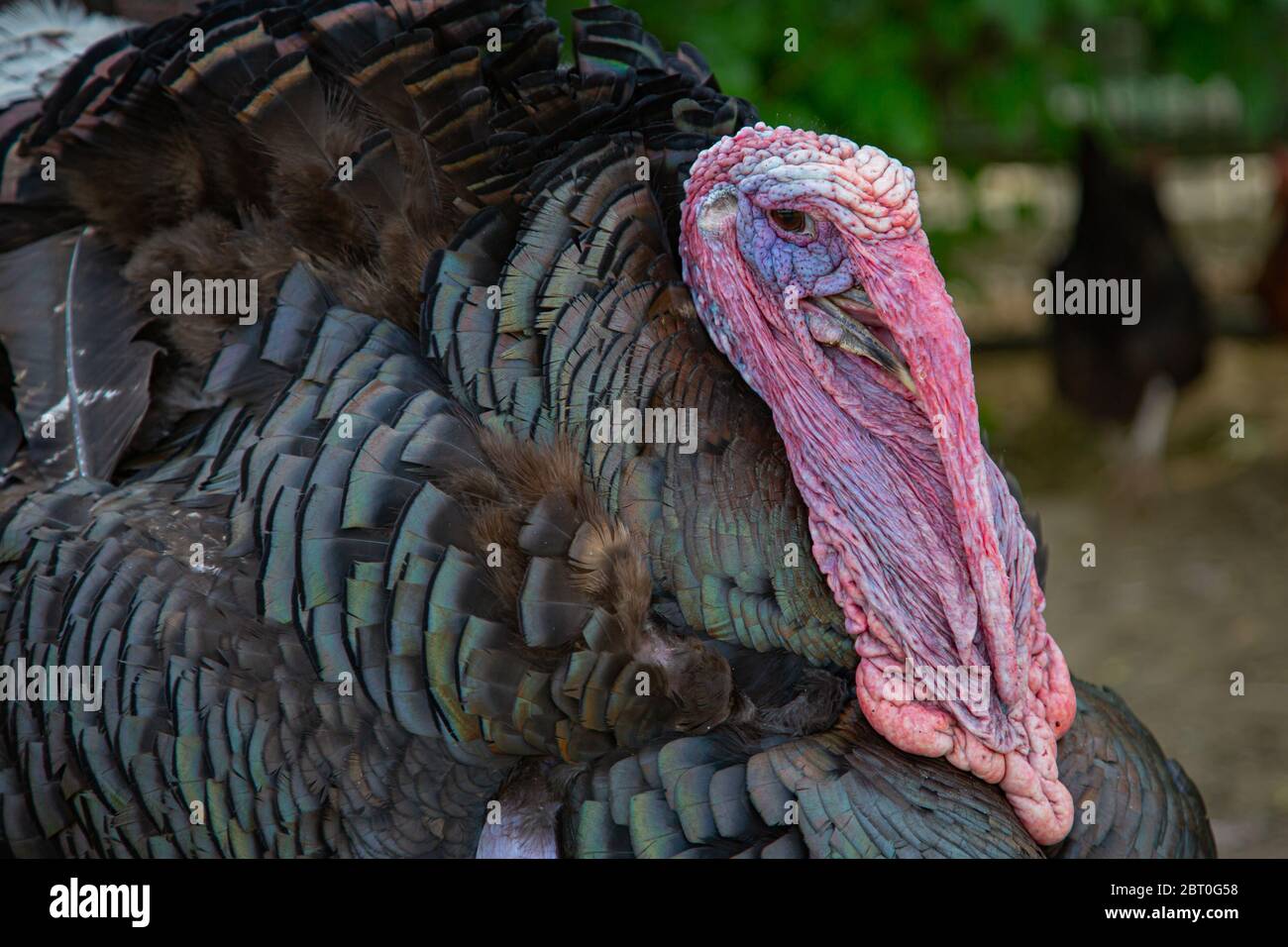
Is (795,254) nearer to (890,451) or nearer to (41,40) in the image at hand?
(890,451)

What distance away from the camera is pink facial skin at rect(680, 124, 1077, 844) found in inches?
85.9

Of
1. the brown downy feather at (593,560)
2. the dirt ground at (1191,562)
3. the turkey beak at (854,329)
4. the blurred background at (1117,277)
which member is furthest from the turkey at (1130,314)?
the brown downy feather at (593,560)

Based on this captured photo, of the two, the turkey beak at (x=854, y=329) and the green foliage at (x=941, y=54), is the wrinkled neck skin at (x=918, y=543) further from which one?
the green foliage at (x=941, y=54)

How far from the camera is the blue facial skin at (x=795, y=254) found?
222cm

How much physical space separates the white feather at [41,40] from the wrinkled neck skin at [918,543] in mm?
1845

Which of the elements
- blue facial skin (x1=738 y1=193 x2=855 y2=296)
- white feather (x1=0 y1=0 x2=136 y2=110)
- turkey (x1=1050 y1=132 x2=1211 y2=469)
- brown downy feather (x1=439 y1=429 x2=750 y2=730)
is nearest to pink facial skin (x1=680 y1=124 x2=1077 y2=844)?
blue facial skin (x1=738 y1=193 x2=855 y2=296)

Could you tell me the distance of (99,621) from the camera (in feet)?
8.12

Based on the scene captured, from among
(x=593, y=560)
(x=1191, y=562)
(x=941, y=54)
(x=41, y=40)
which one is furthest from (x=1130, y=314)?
(x=593, y=560)

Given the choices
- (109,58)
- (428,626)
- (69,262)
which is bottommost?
(428,626)

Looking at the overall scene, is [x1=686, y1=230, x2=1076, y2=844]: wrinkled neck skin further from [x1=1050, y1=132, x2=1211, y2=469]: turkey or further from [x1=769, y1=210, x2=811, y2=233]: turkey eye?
[x1=1050, y1=132, x2=1211, y2=469]: turkey

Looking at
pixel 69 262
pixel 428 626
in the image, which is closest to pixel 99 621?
pixel 428 626
